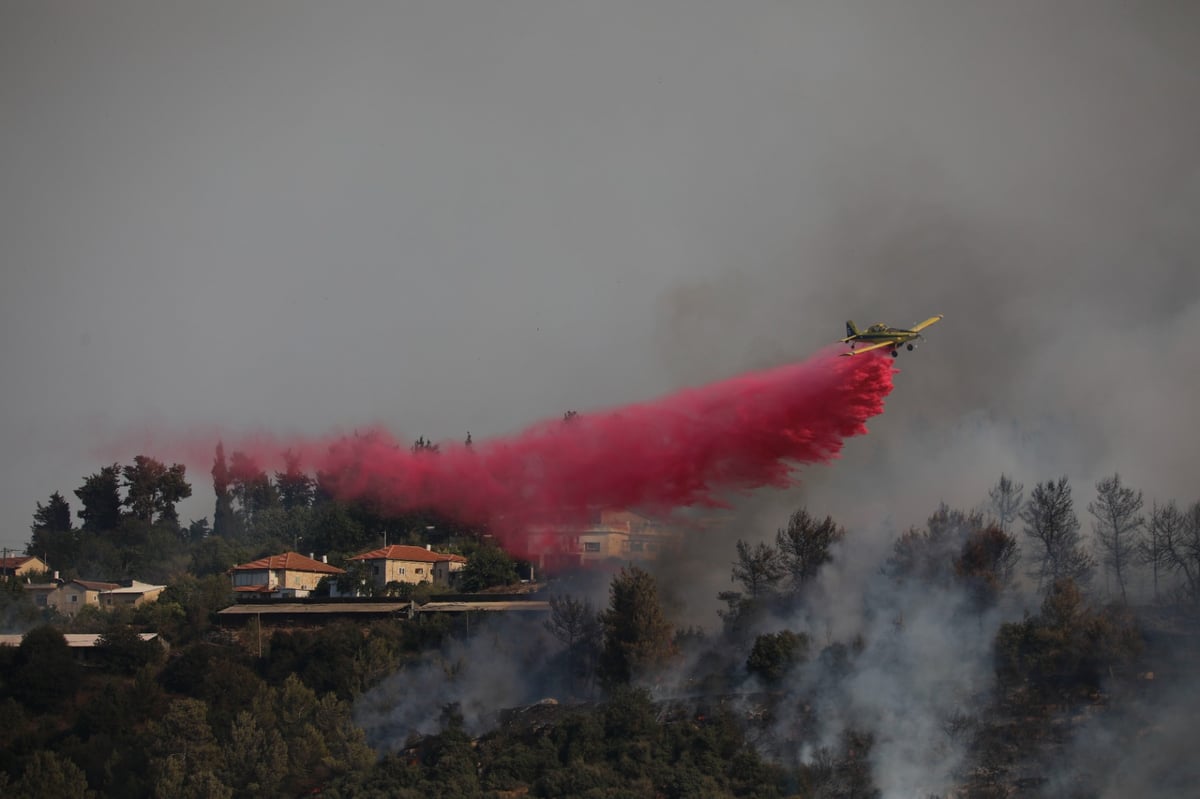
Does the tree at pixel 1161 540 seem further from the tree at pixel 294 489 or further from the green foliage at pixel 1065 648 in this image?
the tree at pixel 294 489

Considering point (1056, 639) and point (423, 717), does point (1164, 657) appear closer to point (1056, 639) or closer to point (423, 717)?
point (1056, 639)

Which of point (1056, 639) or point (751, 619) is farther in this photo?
point (751, 619)

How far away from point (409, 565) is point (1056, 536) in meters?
50.8

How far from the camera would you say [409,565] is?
110000mm

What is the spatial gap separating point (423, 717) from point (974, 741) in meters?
30.3

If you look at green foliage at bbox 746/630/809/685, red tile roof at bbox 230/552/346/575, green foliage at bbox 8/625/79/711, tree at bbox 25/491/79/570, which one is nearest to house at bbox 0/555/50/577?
tree at bbox 25/491/79/570

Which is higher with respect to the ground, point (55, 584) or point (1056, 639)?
point (55, 584)

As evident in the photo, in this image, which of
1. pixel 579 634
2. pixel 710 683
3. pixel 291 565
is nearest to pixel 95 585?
pixel 291 565

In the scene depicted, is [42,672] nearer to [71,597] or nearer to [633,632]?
[633,632]

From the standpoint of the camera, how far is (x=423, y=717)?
3063 inches

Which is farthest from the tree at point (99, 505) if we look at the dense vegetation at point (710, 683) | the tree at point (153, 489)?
the dense vegetation at point (710, 683)

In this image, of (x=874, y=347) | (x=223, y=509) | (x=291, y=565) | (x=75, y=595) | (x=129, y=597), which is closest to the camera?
(x=874, y=347)

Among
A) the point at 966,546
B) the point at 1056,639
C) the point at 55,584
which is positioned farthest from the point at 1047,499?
the point at 55,584

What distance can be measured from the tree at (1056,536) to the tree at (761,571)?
14976 millimetres
